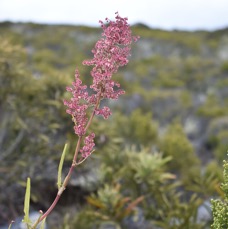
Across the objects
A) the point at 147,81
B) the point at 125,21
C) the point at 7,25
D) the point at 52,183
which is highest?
the point at 7,25

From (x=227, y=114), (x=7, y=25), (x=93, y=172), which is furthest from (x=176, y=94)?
(x=7, y=25)

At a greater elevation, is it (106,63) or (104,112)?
(106,63)

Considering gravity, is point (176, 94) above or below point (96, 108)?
above

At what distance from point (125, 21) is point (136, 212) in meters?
5.95

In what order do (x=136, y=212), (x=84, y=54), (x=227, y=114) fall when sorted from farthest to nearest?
(x=84, y=54)
(x=227, y=114)
(x=136, y=212)

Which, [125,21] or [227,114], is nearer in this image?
[125,21]

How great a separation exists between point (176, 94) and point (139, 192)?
19453 mm

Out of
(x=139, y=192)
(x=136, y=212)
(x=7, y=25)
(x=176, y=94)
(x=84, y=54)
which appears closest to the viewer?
(x=136, y=212)

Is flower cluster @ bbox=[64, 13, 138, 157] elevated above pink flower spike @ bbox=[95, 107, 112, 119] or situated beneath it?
elevated above

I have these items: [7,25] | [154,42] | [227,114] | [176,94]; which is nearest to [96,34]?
[154,42]

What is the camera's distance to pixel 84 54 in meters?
38.2

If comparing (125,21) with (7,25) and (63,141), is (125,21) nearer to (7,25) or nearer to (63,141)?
(63,141)

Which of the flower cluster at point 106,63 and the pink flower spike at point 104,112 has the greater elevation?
the flower cluster at point 106,63

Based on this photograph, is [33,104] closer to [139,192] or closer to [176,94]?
[139,192]
